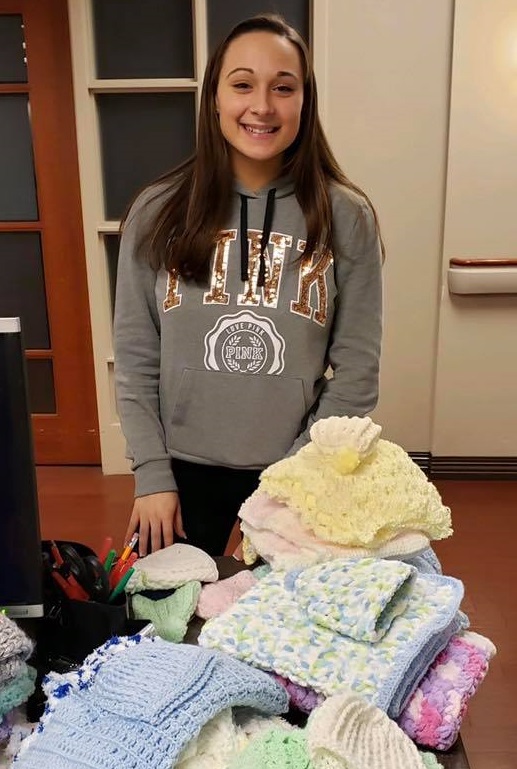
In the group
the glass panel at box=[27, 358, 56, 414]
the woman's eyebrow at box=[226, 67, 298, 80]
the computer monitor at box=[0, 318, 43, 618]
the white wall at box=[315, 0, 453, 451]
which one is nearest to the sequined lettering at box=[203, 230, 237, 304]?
the woman's eyebrow at box=[226, 67, 298, 80]

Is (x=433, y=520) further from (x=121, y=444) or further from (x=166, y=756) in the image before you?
(x=121, y=444)

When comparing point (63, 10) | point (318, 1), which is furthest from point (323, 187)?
point (63, 10)

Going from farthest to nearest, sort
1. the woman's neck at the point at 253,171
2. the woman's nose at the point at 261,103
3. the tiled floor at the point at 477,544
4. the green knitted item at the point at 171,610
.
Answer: the tiled floor at the point at 477,544
the woman's neck at the point at 253,171
the woman's nose at the point at 261,103
the green knitted item at the point at 171,610

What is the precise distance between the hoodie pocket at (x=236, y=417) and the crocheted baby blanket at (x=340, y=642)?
16.2 inches

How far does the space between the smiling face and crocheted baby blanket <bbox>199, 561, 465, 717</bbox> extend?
0.63 m

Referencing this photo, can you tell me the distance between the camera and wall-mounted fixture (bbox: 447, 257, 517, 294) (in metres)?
2.65

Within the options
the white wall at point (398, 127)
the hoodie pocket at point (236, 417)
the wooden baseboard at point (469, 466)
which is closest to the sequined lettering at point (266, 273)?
the hoodie pocket at point (236, 417)

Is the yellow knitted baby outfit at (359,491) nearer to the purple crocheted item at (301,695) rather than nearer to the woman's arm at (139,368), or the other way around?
the purple crocheted item at (301,695)

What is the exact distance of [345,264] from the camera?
1.13 meters

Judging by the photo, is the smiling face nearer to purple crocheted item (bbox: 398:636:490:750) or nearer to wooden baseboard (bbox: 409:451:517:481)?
purple crocheted item (bbox: 398:636:490:750)

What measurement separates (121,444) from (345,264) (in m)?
2.02

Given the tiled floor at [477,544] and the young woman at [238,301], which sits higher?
the young woman at [238,301]

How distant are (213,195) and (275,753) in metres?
0.80

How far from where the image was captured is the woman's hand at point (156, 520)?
1.06 meters
